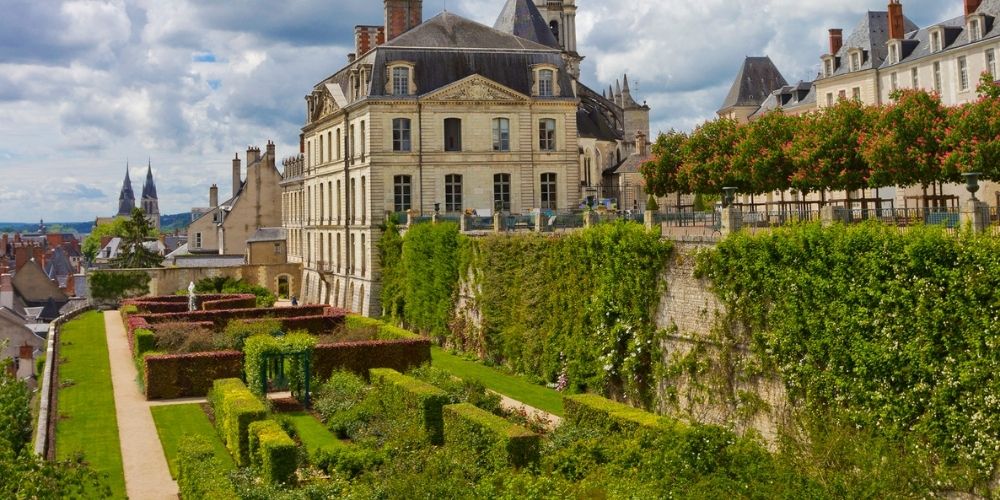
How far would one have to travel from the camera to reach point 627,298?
79.3ft

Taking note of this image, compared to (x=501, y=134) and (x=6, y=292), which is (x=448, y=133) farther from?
(x=6, y=292)

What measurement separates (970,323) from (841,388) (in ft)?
9.18

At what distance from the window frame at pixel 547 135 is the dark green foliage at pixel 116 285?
82.4ft

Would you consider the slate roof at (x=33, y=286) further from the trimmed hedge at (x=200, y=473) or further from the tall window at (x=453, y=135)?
the trimmed hedge at (x=200, y=473)

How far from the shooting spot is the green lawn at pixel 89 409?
65.4ft

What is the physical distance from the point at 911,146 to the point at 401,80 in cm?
2359

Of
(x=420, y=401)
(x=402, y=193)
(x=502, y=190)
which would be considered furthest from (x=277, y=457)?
(x=502, y=190)

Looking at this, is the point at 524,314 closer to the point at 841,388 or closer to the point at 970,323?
the point at 841,388

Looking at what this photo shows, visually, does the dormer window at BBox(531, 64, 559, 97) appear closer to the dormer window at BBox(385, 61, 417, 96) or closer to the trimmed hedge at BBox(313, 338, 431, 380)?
the dormer window at BBox(385, 61, 417, 96)

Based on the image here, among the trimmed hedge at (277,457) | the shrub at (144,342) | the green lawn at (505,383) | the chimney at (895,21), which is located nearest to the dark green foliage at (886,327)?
the green lawn at (505,383)

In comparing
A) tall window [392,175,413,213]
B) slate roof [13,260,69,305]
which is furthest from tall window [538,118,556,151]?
slate roof [13,260,69,305]

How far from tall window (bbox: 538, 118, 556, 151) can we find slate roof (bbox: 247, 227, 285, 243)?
27150 mm

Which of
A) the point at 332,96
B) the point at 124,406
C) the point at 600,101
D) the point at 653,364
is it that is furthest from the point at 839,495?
the point at 600,101

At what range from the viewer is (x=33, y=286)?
87.4 meters
